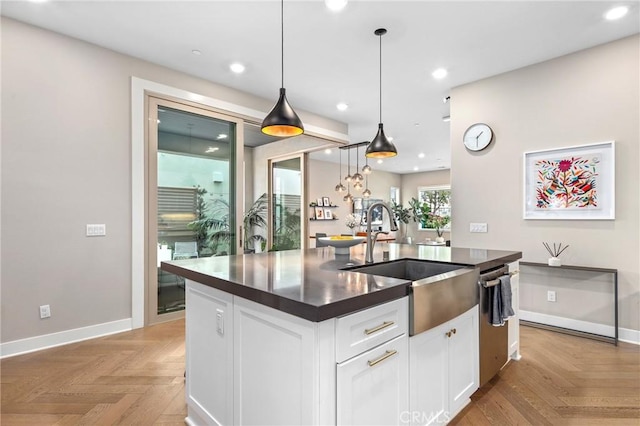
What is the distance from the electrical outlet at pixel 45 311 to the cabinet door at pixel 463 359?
339 cm

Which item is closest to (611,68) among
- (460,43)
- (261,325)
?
(460,43)

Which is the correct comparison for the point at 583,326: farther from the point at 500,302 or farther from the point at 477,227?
the point at 500,302

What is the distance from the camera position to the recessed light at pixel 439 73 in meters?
3.81

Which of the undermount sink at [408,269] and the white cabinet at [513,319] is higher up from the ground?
the undermount sink at [408,269]

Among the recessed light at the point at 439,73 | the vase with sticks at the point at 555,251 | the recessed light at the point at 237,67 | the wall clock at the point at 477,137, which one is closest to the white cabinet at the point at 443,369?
the vase with sticks at the point at 555,251

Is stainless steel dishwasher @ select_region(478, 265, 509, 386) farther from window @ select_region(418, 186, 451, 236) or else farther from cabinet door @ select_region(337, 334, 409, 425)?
window @ select_region(418, 186, 451, 236)

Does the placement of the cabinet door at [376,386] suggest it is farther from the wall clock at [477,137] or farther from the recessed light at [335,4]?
the wall clock at [477,137]

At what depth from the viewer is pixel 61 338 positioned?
304 centimetres

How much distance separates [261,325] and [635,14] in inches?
154

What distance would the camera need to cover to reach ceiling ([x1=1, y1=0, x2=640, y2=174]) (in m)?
2.70

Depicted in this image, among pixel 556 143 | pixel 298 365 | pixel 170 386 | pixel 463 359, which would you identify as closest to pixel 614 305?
pixel 556 143

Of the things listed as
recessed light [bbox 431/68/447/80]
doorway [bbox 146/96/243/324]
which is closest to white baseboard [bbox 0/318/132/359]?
doorway [bbox 146/96/243/324]

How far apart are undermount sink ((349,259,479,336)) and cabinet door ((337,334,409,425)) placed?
0.46ft

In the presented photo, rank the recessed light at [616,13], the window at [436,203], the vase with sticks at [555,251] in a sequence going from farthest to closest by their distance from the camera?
the window at [436,203] < the vase with sticks at [555,251] < the recessed light at [616,13]
